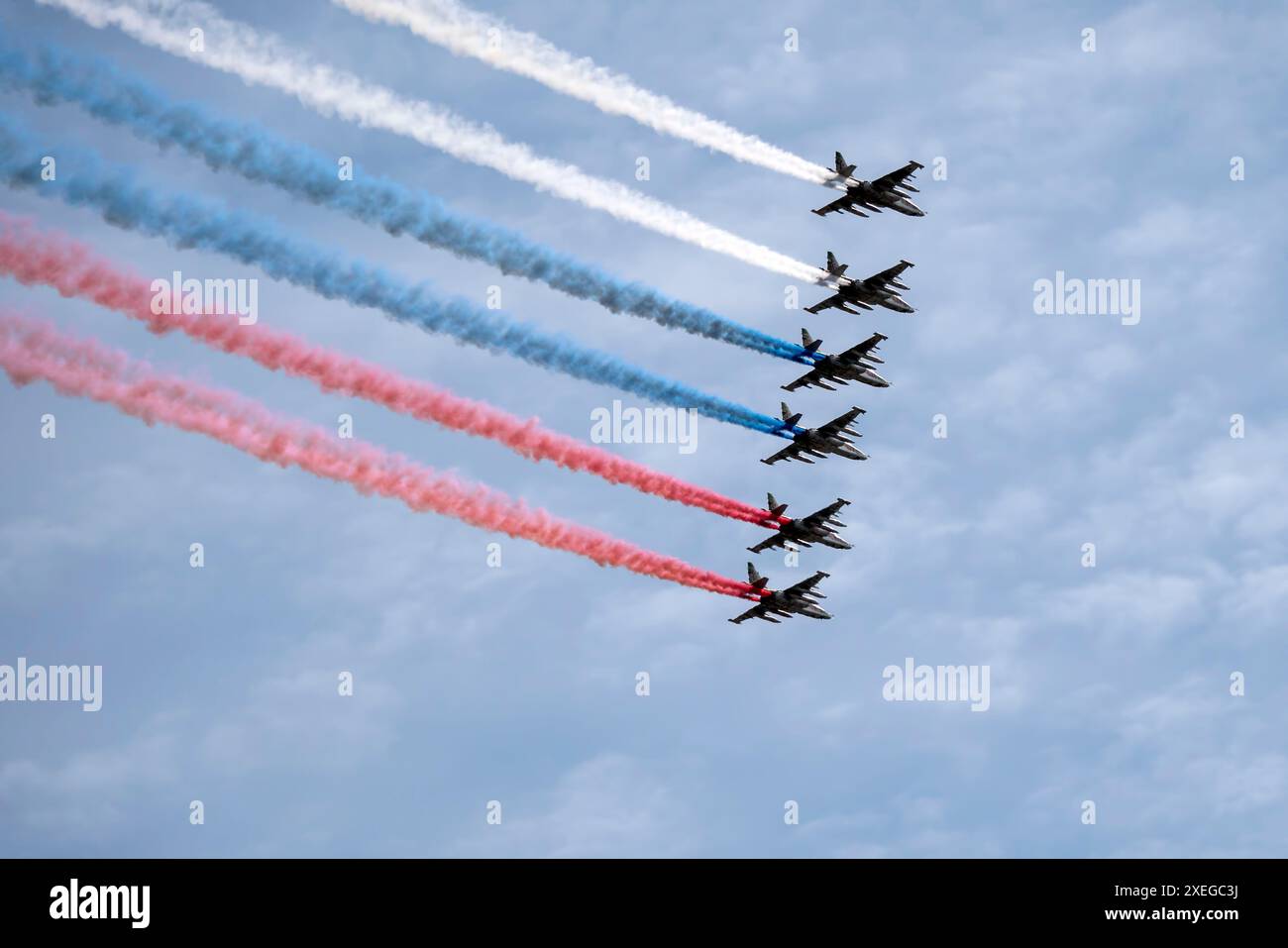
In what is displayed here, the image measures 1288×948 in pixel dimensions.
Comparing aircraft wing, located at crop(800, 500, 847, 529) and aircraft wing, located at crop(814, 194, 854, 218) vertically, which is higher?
aircraft wing, located at crop(814, 194, 854, 218)

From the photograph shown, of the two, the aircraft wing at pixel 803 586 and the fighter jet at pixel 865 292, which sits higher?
the fighter jet at pixel 865 292

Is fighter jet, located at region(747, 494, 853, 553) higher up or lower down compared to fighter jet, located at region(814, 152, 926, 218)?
lower down
